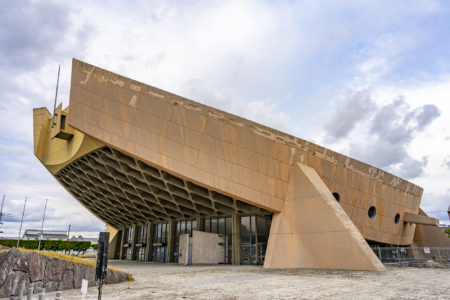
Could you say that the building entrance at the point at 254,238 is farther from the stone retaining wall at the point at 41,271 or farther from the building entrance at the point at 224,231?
the stone retaining wall at the point at 41,271

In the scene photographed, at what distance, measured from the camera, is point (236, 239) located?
82.0ft

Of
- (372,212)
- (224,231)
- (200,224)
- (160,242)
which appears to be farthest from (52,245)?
(372,212)

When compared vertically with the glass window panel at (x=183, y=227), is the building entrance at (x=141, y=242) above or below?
below

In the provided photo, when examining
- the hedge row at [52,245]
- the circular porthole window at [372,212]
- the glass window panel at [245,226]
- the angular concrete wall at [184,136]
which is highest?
the angular concrete wall at [184,136]

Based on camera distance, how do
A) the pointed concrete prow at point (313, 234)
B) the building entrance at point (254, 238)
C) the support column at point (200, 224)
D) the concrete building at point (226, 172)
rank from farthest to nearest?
the support column at point (200, 224)
the building entrance at point (254, 238)
the concrete building at point (226, 172)
the pointed concrete prow at point (313, 234)

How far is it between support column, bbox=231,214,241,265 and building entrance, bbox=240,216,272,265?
0.34m

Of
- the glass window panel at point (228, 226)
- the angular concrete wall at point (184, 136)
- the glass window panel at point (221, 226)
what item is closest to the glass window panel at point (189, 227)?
the glass window panel at point (221, 226)

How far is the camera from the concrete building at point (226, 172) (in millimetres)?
18141

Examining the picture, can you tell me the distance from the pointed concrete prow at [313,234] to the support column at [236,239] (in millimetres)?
5763

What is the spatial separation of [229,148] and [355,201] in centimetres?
1335

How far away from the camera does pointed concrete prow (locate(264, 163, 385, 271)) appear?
52.0ft

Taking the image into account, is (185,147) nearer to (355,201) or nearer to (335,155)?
(335,155)

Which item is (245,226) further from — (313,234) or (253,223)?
(313,234)

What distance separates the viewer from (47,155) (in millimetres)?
31031
